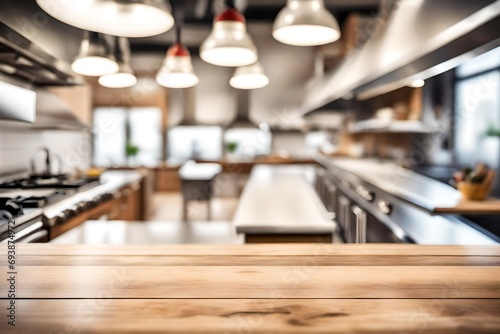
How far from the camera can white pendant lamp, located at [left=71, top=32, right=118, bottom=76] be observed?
2309 millimetres

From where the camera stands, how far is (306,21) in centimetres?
169

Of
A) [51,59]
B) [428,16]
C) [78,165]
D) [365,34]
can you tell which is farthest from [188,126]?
[428,16]

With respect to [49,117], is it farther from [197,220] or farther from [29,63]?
[197,220]

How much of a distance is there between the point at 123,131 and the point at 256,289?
8.22 m

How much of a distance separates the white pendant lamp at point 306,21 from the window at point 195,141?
283 inches

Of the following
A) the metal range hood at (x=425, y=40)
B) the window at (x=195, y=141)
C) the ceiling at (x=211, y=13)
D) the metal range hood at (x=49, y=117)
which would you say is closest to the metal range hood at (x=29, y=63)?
the metal range hood at (x=49, y=117)

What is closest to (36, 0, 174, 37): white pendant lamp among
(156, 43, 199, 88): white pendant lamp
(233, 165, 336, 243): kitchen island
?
(233, 165, 336, 243): kitchen island

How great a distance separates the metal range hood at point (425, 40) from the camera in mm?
1326

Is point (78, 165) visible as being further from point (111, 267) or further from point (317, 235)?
point (111, 267)

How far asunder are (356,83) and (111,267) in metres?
2.28

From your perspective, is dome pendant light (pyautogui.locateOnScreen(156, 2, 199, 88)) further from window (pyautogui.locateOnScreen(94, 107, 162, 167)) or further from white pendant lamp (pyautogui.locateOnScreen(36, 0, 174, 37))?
window (pyautogui.locateOnScreen(94, 107, 162, 167))

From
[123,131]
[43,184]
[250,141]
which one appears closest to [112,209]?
[43,184]

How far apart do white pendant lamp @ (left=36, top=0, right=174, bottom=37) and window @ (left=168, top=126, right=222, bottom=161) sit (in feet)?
25.3

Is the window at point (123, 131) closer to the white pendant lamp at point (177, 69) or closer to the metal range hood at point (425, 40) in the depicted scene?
the white pendant lamp at point (177, 69)
